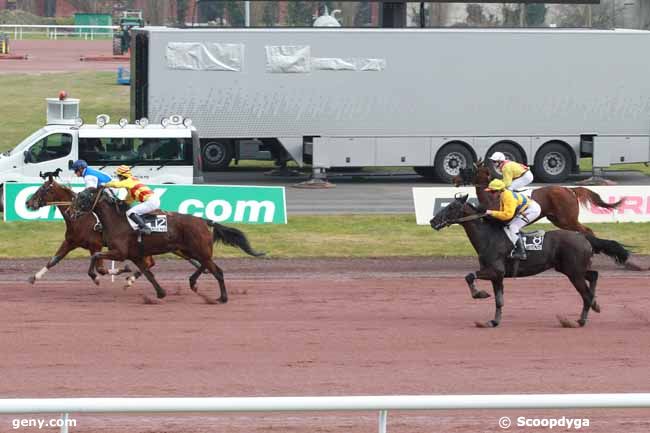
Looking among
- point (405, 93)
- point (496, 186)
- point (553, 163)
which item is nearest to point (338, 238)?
point (496, 186)

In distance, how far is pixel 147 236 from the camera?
1519 cm

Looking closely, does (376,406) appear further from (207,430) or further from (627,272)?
(627,272)

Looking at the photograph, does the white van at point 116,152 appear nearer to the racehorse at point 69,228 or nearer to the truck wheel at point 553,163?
the racehorse at point 69,228

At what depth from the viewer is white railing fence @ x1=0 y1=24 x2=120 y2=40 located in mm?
63028

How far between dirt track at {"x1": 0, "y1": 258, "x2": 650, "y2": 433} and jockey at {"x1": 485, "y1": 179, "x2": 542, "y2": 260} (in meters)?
0.98

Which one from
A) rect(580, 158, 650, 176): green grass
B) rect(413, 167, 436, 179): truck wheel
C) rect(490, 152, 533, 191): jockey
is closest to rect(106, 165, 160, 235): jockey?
rect(490, 152, 533, 191): jockey

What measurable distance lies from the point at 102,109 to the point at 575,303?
26.6 meters

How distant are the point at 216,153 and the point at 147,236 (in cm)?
1510

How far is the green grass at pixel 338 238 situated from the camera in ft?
62.5

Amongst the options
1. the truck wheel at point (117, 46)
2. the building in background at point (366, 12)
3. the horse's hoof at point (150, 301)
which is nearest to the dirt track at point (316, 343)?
the horse's hoof at point (150, 301)

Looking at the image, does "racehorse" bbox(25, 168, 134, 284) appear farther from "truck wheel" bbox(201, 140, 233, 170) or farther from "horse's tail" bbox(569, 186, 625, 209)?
"truck wheel" bbox(201, 140, 233, 170)

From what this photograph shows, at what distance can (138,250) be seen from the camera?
1530cm

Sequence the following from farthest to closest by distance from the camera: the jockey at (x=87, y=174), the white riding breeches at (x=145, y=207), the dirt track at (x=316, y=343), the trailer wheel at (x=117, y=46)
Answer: the trailer wheel at (x=117, y=46), the jockey at (x=87, y=174), the white riding breeches at (x=145, y=207), the dirt track at (x=316, y=343)

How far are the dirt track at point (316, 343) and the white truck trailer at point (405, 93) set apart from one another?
11.4m
